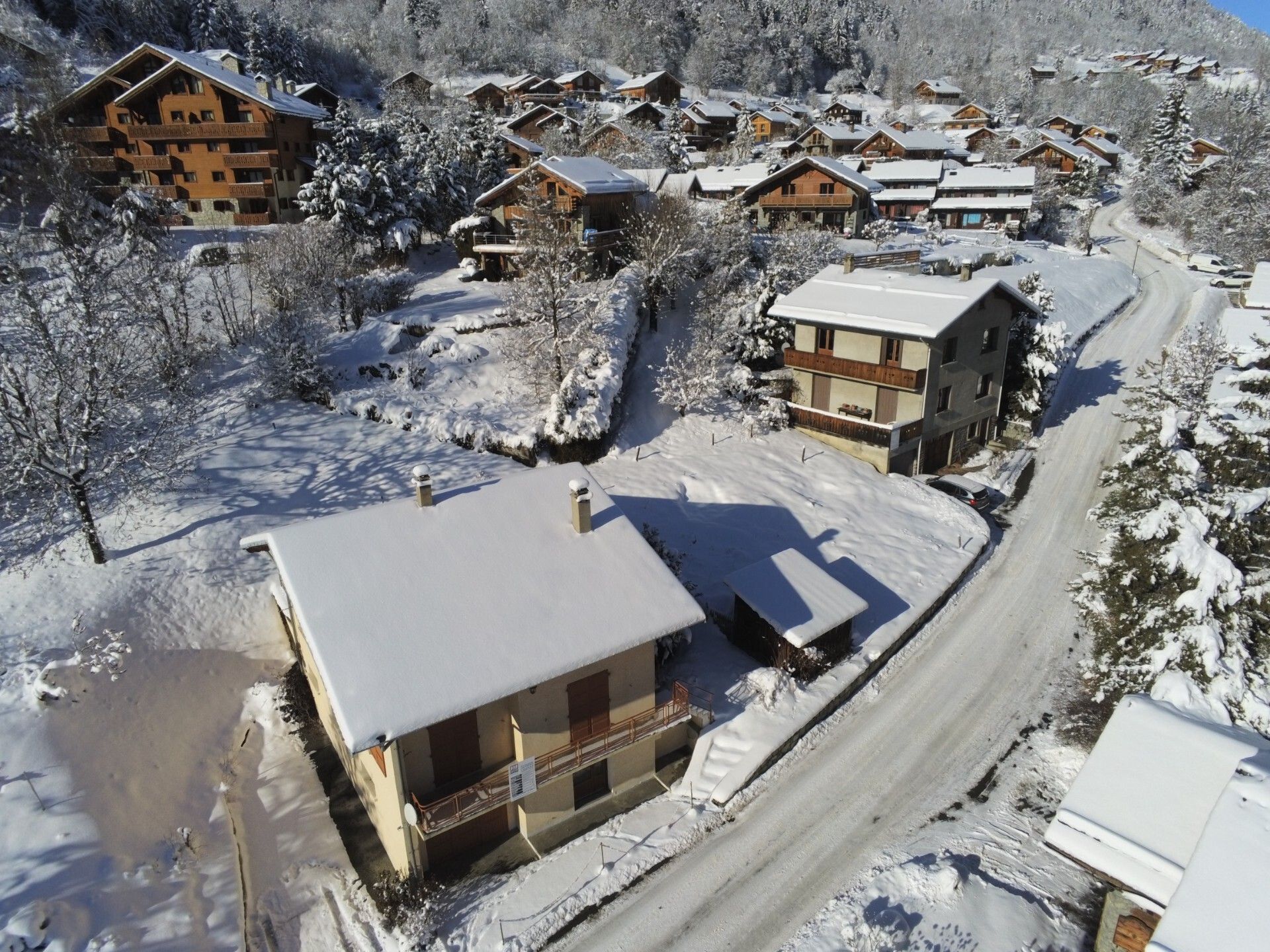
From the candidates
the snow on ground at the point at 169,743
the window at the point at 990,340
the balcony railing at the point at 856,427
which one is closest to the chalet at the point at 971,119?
the window at the point at 990,340

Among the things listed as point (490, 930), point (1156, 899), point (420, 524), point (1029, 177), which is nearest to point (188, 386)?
point (420, 524)

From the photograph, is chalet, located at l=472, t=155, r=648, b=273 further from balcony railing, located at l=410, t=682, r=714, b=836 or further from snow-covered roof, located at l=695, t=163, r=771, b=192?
balcony railing, located at l=410, t=682, r=714, b=836

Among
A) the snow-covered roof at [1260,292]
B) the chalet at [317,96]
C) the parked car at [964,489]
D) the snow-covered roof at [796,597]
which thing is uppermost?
the chalet at [317,96]

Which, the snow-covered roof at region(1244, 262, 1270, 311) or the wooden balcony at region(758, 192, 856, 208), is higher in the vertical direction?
the wooden balcony at region(758, 192, 856, 208)

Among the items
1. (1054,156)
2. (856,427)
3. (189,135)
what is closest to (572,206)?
(856,427)

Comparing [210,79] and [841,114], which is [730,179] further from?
[841,114]

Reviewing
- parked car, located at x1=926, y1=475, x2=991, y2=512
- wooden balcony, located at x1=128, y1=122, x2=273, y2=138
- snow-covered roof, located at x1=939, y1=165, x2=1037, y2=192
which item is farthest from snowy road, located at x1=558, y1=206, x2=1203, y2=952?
snow-covered roof, located at x1=939, y1=165, x2=1037, y2=192

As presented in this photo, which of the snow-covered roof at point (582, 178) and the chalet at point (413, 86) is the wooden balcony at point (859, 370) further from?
the chalet at point (413, 86)
